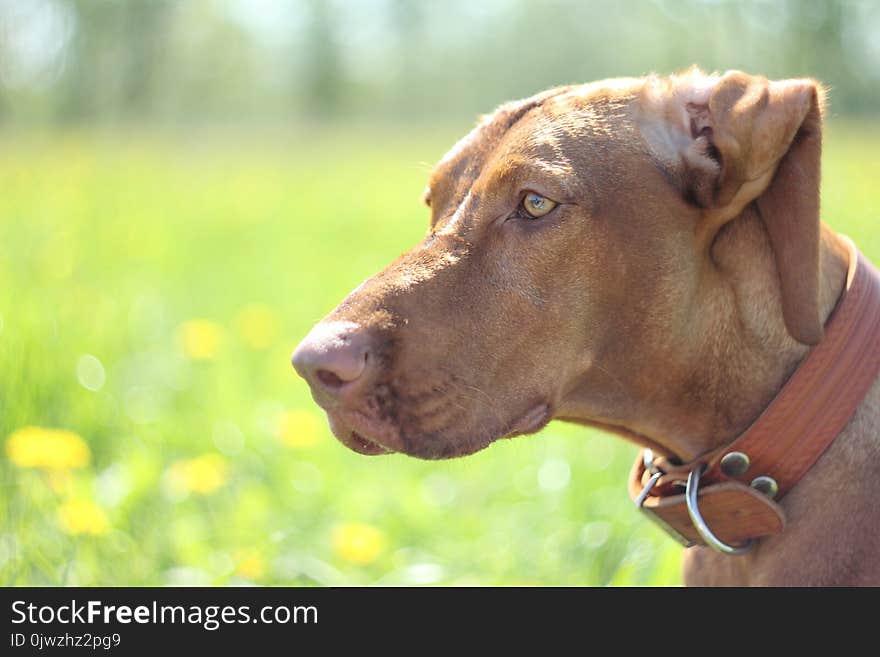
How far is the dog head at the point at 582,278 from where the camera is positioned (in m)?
2.07

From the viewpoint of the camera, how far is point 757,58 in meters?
9.45

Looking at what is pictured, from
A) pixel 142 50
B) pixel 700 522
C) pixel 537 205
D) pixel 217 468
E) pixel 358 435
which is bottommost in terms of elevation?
pixel 217 468

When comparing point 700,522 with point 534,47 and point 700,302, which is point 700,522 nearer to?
point 700,302

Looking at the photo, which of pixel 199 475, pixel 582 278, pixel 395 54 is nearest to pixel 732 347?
pixel 582 278

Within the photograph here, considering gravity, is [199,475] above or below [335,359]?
below

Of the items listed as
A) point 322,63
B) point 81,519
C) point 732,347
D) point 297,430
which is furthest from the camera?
point 322,63

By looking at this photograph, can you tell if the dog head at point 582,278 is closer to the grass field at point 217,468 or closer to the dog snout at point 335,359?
the dog snout at point 335,359

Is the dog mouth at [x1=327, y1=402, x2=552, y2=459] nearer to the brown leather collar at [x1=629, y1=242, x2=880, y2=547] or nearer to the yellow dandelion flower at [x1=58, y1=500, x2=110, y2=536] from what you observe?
the brown leather collar at [x1=629, y1=242, x2=880, y2=547]

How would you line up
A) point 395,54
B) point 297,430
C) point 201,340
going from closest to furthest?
1. point 297,430
2. point 201,340
3. point 395,54

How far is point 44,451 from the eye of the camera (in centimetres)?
297

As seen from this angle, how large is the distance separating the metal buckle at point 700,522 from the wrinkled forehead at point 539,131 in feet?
2.58

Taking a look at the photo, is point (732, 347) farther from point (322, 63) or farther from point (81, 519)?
point (322, 63)

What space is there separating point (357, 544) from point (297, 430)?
806 mm
